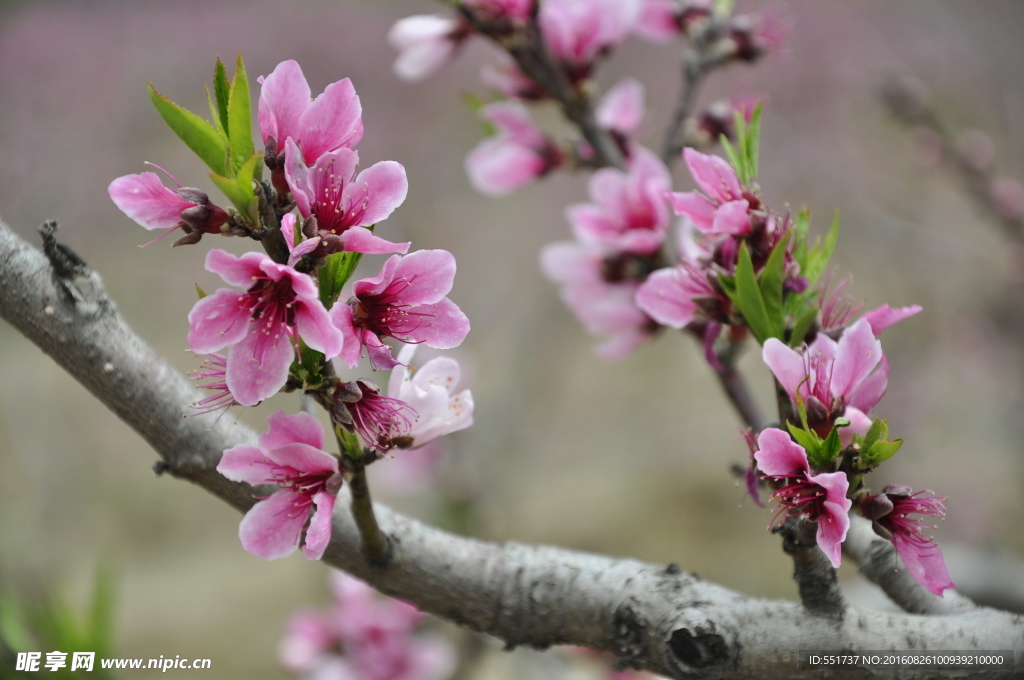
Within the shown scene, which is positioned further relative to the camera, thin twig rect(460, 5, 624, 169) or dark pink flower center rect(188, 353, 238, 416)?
thin twig rect(460, 5, 624, 169)

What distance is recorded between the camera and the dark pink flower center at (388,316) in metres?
0.52

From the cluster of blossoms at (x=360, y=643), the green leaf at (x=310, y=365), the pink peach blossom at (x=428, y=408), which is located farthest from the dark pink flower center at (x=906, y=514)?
the cluster of blossoms at (x=360, y=643)

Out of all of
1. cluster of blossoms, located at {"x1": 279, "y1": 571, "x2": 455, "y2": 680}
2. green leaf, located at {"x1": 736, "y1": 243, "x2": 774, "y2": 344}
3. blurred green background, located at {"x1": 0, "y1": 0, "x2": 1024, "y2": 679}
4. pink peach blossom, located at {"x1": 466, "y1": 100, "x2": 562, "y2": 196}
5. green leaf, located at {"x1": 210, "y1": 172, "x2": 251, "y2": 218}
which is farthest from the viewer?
blurred green background, located at {"x1": 0, "y1": 0, "x2": 1024, "y2": 679}

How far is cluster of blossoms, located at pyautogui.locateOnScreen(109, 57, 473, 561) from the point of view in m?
0.47

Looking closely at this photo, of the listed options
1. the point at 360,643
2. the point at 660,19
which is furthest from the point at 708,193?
the point at 360,643

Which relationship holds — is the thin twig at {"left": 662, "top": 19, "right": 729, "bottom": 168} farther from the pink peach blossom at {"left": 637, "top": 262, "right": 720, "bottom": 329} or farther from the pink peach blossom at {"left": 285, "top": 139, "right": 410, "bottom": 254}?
the pink peach blossom at {"left": 285, "top": 139, "right": 410, "bottom": 254}

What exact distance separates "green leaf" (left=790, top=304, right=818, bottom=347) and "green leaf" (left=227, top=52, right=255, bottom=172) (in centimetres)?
46

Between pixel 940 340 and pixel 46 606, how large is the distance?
3.24 metres

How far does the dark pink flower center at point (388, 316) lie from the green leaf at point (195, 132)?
0.45 ft

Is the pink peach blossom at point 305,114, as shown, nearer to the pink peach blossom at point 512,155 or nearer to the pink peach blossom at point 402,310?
the pink peach blossom at point 402,310

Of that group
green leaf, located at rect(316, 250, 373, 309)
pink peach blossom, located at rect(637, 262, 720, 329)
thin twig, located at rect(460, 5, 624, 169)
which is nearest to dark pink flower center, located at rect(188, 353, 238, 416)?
green leaf, located at rect(316, 250, 373, 309)

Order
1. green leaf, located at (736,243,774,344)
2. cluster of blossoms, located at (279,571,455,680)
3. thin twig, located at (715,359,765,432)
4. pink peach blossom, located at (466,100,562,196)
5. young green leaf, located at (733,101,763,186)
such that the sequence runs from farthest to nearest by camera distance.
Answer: cluster of blossoms, located at (279,571,455,680)
pink peach blossom, located at (466,100,562,196)
thin twig, located at (715,359,765,432)
young green leaf, located at (733,101,763,186)
green leaf, located at (736,243,774,344)

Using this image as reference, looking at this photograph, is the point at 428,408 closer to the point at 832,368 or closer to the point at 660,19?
the point at 832,368

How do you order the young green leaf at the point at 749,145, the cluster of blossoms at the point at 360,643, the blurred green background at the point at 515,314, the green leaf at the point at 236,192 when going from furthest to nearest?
the blurred green background at the point at 515,314
the cluster of blossoms at the point at 360,643
the young green leaf at the point at 749,145
the green leaf at the point at 236,192
